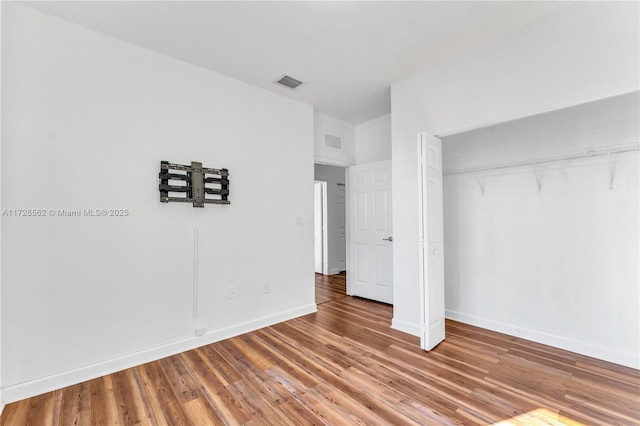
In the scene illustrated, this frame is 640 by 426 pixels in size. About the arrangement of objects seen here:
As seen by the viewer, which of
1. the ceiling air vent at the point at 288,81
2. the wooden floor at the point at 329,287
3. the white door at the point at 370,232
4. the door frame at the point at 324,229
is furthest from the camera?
the door frame at the point at 324,229

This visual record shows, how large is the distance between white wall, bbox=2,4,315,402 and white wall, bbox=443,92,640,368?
7.90ft

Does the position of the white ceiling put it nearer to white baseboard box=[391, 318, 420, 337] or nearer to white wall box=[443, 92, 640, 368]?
white wall box=[443, 92, 640, 368]

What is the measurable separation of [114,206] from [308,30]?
2281 millimetres

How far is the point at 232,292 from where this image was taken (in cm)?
319

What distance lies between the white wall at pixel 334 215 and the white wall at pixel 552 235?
3.24 metres

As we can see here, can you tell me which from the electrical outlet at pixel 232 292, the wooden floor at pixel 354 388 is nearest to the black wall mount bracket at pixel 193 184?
the electrical outlet at pixel 232 292

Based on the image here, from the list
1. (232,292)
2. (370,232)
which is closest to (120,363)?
(232,292)

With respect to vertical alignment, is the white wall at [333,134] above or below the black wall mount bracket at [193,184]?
above

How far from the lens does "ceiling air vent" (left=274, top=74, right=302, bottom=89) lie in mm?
3270

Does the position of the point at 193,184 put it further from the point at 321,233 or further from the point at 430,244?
the point at 321,233

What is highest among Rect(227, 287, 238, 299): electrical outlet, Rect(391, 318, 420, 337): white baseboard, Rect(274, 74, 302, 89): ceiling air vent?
Rect(274, 74, 302, 89): ceiling air vent

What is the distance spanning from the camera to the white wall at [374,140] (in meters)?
4.43

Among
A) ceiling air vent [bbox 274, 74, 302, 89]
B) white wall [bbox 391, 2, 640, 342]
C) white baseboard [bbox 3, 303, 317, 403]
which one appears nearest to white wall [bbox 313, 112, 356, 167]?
ceiling air vent [bbox 274, 74, 302, 89]

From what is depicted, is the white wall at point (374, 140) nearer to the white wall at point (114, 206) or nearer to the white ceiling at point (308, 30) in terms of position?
the white ceiling at point (308, 30)
